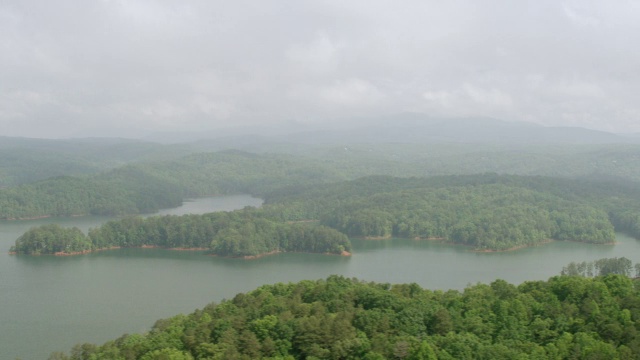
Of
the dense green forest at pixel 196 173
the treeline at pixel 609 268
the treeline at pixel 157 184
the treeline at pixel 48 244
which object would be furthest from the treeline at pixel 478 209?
the treeline at pixel 48 244

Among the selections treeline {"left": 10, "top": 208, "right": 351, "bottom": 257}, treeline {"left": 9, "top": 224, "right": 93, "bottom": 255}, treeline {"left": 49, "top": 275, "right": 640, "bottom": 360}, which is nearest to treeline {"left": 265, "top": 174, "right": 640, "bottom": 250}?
treeline {"left": 10, "top": 208, "right": 351, "bottom": 257}

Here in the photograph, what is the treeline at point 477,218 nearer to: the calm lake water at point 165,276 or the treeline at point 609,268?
the calm lake water at point 165,276

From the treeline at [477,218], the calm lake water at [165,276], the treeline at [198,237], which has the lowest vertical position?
the calm lake water at [165,276]

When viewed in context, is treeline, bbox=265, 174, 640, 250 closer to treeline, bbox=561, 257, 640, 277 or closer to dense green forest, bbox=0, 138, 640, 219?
treeline, bbox=561, 257, 640, 277

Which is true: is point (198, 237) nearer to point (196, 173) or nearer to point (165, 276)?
point (165, 276)

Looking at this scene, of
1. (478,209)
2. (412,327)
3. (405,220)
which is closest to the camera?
(412,327)

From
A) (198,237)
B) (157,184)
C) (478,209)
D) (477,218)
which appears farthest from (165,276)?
(157,184)

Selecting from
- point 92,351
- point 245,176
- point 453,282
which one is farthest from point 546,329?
point 245,176
